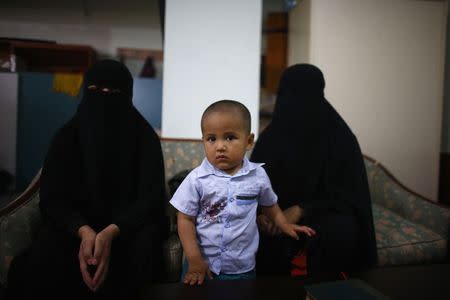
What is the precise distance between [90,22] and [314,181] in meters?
3.44

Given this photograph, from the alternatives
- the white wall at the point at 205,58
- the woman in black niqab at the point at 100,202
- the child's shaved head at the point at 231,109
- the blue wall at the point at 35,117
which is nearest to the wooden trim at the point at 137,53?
the blue wall at the point at 35,117

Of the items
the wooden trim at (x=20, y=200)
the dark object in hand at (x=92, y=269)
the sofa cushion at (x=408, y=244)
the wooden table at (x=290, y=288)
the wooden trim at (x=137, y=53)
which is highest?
the wooden trim at (x=137, y=53)

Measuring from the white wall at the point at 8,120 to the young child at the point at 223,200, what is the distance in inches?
97.8

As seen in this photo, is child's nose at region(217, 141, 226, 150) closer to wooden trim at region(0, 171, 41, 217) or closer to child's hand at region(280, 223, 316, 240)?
child's hand at region(280, 223, 316, 240)

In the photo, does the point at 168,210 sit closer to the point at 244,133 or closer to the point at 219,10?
the point at 244,133

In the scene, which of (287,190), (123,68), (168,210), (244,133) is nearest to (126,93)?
(123,68)

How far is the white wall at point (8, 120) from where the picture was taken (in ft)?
8.68

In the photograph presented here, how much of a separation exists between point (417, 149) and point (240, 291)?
2.23m

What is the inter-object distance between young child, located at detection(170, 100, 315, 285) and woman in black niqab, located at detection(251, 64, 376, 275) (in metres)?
0.19

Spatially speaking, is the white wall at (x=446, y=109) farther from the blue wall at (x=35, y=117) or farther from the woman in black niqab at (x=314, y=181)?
the blue wall at (x=35, y=117)

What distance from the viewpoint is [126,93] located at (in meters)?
1.20

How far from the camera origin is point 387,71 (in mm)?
2311

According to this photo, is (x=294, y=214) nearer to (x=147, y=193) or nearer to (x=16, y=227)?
(x=147, y=193)

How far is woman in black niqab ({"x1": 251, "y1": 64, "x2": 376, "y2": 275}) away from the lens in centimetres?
113
